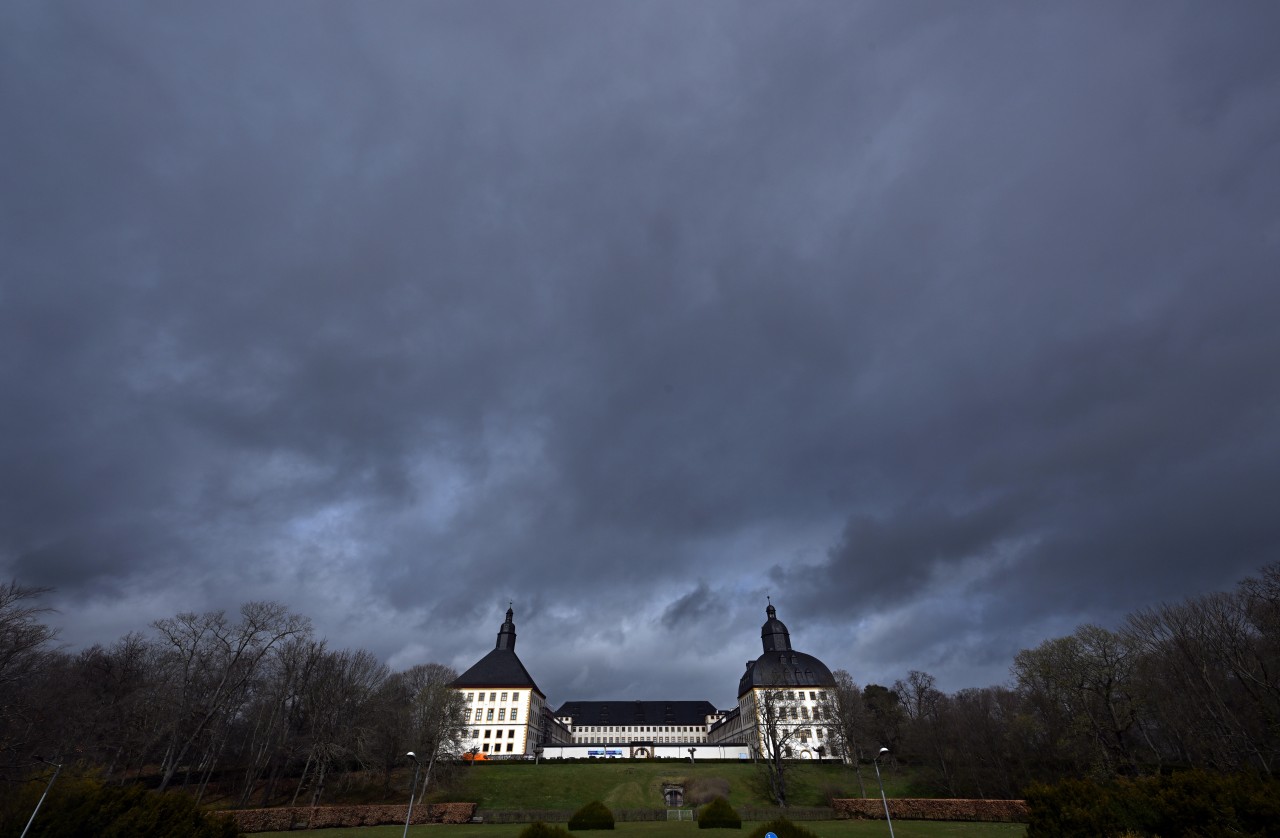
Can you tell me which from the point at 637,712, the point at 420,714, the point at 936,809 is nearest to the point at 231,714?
the point at 420,714

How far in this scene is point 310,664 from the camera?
5616cm

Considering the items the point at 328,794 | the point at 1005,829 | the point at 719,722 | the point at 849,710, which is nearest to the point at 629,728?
the point at 719,722

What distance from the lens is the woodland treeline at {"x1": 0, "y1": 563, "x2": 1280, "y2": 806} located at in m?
37.7

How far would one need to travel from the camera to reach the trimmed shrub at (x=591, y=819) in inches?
1484

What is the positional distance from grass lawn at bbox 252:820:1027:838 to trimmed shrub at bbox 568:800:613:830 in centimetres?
84

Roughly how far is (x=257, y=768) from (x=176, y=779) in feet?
56.9

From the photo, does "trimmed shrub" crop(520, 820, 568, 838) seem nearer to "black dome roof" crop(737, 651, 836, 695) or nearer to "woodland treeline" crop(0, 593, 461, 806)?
"woodland treeline" crop(0, 593, 461, 806)

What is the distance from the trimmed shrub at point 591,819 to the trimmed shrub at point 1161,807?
2529 cm

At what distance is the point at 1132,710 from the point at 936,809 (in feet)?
51.4

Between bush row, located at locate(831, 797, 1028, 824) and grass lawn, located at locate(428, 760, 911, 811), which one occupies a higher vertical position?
grass lawn, located at locate(428, 760, 911, 811)

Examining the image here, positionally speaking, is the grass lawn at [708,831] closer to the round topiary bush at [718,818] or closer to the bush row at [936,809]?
the round topiary bush at [718,818]

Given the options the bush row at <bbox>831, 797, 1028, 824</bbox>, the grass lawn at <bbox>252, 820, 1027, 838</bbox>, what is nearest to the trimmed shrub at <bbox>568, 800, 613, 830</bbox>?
the grass lawn at <bbox>252, 820, 1027, 838</bbox>

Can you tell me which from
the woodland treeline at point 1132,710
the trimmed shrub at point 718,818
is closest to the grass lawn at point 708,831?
the trimmed shrub at point 718,818

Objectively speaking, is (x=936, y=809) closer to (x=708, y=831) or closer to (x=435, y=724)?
→ (x=708, y=831)
